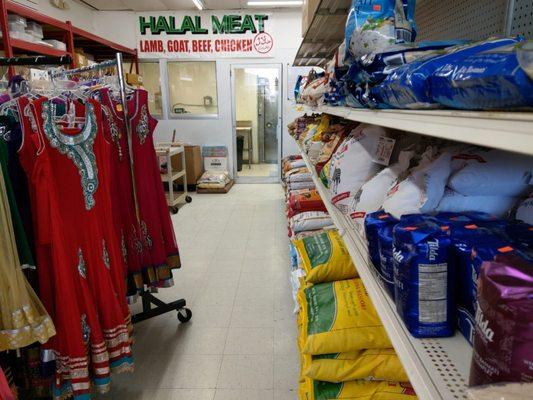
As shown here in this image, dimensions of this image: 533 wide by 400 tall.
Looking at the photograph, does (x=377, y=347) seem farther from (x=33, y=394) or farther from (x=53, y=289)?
(x=33, y=394)

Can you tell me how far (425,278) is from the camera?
63cm

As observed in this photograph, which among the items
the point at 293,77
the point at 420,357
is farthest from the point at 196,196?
the point at 420,357

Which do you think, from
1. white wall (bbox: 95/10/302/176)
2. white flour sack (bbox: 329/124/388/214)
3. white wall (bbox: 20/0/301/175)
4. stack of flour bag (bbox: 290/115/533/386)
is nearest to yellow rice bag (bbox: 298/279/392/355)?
white flour sack (bbox: 329/124/388/214)

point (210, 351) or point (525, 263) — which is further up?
point (525, 263)

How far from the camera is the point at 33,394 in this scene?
1.62 metres

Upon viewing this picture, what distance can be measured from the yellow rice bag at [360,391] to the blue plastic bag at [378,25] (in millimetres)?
1099

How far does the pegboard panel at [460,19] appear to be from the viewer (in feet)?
3.67

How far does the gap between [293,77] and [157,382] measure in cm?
543

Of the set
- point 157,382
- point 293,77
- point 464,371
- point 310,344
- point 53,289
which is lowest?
point 157,382

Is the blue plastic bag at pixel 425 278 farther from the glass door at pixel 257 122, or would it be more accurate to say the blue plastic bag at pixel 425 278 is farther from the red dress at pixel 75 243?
the glass door at pixel 257 122

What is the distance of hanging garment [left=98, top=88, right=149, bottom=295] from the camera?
1803mm

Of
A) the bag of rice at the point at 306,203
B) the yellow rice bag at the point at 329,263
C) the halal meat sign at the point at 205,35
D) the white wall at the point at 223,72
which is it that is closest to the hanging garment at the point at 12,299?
the yellow rice bag at the point at 329,263

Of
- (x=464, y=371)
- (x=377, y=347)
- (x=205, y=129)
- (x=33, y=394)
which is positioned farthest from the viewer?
(x=205, y=129)

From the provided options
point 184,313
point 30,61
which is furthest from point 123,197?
point 184,313
